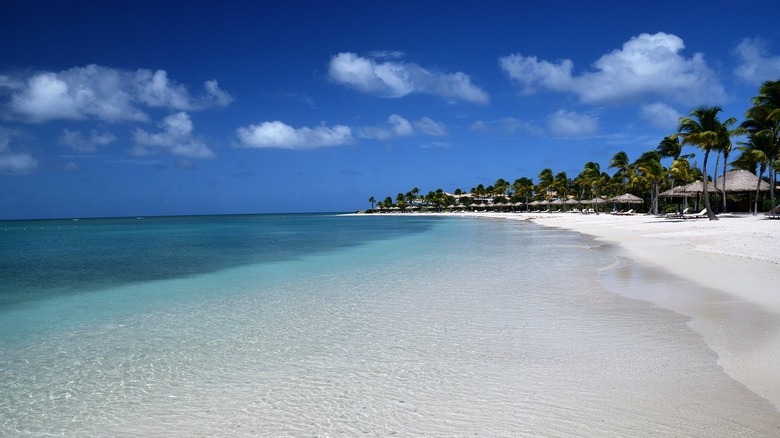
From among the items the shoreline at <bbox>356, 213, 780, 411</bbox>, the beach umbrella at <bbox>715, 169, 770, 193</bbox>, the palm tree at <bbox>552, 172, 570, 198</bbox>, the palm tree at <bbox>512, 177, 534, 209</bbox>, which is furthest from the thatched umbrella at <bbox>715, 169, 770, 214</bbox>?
the palm tree at <bbox>512, 177, 534, 209</bbox>

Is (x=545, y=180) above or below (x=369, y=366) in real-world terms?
above

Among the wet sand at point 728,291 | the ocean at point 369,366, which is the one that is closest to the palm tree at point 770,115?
the wet sand at point 728,291

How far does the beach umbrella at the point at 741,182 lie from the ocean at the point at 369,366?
3403cm

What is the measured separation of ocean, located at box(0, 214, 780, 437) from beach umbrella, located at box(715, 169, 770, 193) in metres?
34.0

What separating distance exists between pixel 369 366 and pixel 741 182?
42.7m

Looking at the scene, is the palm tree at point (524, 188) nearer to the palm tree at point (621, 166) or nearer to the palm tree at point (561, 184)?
the palm tree at point (561, 184)

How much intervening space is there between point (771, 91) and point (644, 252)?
70.7 ft

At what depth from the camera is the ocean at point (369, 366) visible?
3961 millimetres

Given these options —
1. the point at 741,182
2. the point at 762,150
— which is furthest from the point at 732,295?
the point at 741,182

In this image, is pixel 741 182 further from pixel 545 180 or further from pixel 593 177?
pixel 545 180

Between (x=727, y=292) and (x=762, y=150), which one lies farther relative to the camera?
(x=762, y=150)

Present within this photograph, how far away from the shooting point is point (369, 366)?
5527 millimetres

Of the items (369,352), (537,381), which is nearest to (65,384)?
(369,352)

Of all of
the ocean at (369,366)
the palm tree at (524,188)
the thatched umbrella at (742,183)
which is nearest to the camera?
the ocean at (369,366)
